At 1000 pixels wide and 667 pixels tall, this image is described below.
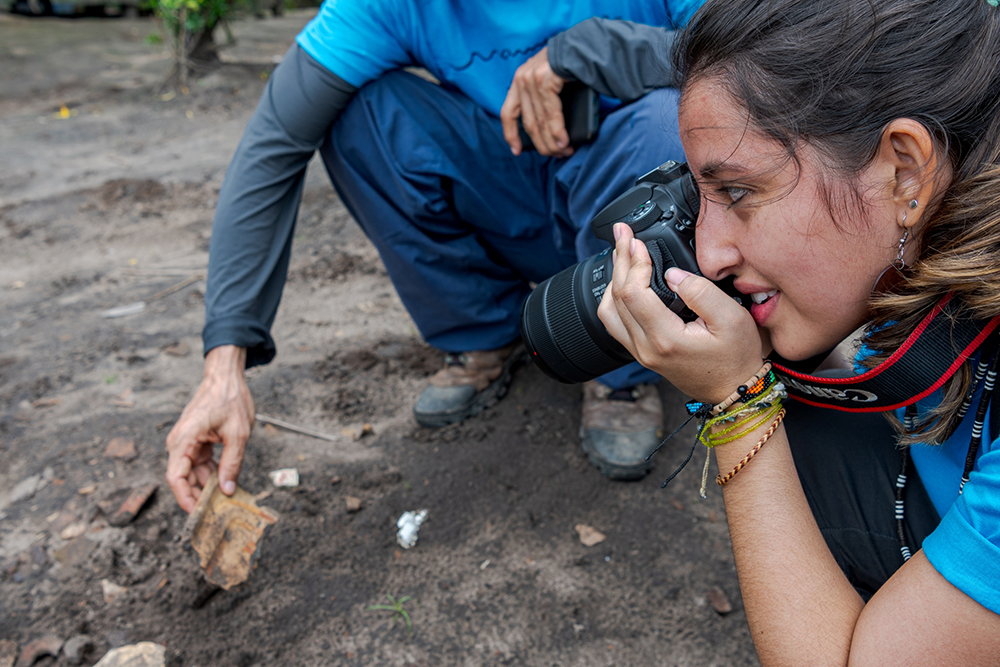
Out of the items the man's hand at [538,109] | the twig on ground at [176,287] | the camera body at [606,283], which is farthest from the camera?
the twig on ground at [176,287]

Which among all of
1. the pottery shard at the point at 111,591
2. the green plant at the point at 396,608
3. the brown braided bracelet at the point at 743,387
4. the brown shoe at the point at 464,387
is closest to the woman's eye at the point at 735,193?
the brown braided bracelet at the point at 743,387

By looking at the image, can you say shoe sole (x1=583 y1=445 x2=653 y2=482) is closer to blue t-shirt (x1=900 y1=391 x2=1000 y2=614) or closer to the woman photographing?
the woman photographing

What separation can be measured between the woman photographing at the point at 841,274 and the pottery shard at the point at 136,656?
44.8 inches

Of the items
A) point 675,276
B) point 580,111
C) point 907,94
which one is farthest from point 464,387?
point 907,94

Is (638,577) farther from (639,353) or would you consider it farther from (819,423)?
(639,353)

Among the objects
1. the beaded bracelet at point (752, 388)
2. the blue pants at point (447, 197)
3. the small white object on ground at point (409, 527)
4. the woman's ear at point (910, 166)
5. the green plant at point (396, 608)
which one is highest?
the woman's ear at point (910, 166)

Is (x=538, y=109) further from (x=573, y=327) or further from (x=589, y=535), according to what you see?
(x=589, y=535)

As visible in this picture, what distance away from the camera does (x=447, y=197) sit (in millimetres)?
2078

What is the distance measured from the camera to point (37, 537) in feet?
5.74

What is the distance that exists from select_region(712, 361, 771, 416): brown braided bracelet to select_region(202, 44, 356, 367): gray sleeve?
3.71 ft

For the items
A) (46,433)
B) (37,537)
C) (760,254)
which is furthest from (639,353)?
(46,433)

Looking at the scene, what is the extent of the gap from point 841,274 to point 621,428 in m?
1.03

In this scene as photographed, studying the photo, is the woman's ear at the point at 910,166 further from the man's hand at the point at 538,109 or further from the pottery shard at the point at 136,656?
the pottery shard at the point at 136,656

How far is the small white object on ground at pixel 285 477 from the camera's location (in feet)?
6.21
